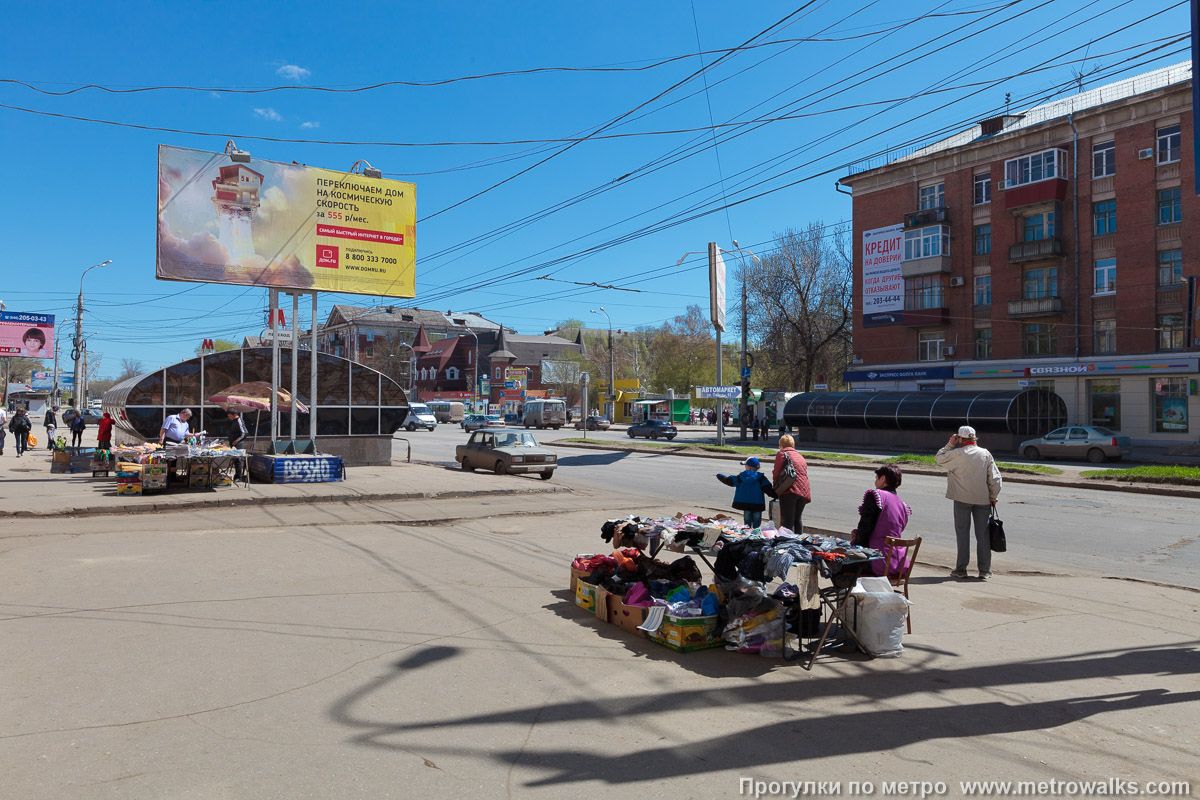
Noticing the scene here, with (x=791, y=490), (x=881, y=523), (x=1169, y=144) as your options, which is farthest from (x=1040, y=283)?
(x=881, y=523)

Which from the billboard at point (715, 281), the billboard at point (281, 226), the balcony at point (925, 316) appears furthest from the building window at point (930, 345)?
the billboard at point (281, 226)

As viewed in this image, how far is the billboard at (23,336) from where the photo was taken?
42812mm

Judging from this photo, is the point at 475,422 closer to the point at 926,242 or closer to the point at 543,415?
the point at 543,415

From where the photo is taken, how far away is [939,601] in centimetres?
776

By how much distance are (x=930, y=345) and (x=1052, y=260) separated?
8.23 m

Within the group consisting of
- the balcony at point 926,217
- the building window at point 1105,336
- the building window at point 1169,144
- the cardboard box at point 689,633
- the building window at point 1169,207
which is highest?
the building window at point 1169,144

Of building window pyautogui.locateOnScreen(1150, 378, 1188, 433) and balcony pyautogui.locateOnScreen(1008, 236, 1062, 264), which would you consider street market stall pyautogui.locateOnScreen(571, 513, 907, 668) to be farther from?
balcony pyautogui.locateOnScreen(1008, 236, 1062, 264)

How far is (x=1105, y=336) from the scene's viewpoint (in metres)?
39.2

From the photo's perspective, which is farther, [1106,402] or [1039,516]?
[1106,402]

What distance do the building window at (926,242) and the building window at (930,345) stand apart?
4679mm

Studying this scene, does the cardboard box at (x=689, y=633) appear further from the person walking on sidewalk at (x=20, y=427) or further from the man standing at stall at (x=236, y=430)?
the person walking on sidewalk at (x=20, y=427)

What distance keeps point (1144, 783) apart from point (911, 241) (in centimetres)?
4764

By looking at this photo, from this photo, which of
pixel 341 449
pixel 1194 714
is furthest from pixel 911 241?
pixel 1194 714

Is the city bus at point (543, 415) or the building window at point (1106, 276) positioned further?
the city bus at point (543, 415)
